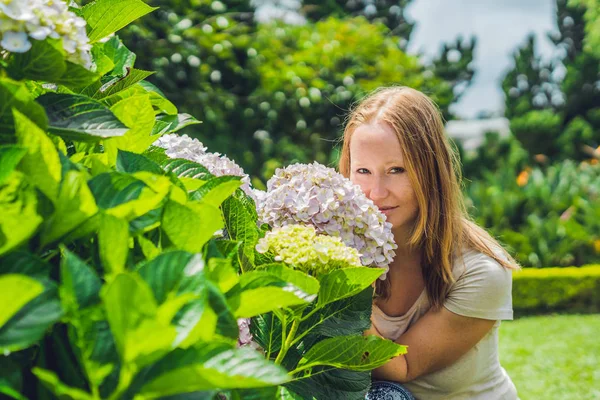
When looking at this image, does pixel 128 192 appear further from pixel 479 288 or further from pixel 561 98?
pixel 561 98

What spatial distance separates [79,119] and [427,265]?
161 centimetres

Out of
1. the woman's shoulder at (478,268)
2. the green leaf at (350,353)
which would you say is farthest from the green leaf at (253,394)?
the woman's shoulder at (478,268)

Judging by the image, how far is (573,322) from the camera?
984cm

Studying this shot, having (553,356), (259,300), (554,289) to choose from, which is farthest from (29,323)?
(554,289)

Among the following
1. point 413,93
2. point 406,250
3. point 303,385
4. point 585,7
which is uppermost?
point 303,385

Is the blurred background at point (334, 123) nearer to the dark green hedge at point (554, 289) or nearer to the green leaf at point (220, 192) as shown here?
the dark green hedge at point (554, 289)

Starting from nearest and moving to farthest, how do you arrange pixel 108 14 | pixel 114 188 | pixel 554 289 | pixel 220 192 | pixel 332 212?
pixel 114 188 < pixel 220 192 < pixel 108 14 < pixel 332 212 < pixel 554 289

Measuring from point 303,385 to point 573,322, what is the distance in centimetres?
967

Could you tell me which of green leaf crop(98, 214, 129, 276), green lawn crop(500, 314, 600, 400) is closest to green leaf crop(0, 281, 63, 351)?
green leaf crop(98, 214, 129, 276)

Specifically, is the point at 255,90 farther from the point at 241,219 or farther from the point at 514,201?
the point at 241,219

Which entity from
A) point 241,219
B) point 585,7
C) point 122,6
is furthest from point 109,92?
point 585,7

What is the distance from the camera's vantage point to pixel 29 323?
658 millimetres

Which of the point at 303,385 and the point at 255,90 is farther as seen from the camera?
the point at 255,90

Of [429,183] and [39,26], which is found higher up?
[39,26]
